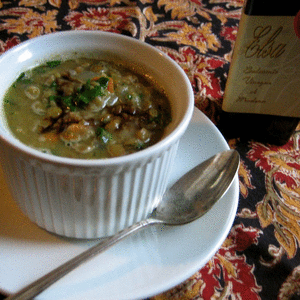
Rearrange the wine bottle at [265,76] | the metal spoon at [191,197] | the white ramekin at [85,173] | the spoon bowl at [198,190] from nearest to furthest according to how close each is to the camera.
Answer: the white ramekin at [85,173] < the metal spoon at [191,197] < the spoon bowl at [198,190] < the wine bottle at [265,76]

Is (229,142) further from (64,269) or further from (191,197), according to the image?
(64,269)

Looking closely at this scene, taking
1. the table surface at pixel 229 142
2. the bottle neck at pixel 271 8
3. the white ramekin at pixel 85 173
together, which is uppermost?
the bottle neck at pixel 271 8

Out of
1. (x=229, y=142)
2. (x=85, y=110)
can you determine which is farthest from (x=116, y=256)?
(x=229, y=142)

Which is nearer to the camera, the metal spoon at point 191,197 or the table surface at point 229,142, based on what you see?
the metal spoon at point 191,197

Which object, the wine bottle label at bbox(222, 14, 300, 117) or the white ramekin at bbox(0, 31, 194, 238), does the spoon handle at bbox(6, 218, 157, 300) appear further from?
the wine bottle label at bbox(222, 14, 300, 117)

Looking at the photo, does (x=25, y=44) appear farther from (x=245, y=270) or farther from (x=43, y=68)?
(x=245, y=270)

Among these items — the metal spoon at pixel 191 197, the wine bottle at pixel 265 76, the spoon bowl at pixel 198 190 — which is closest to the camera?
the metal spoon at pixel 191 197

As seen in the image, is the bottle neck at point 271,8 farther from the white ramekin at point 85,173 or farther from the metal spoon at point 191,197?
the metal spoon at point 191,197

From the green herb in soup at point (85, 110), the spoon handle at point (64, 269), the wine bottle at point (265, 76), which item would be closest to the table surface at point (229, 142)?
the wine bottle at point (265, 76)
